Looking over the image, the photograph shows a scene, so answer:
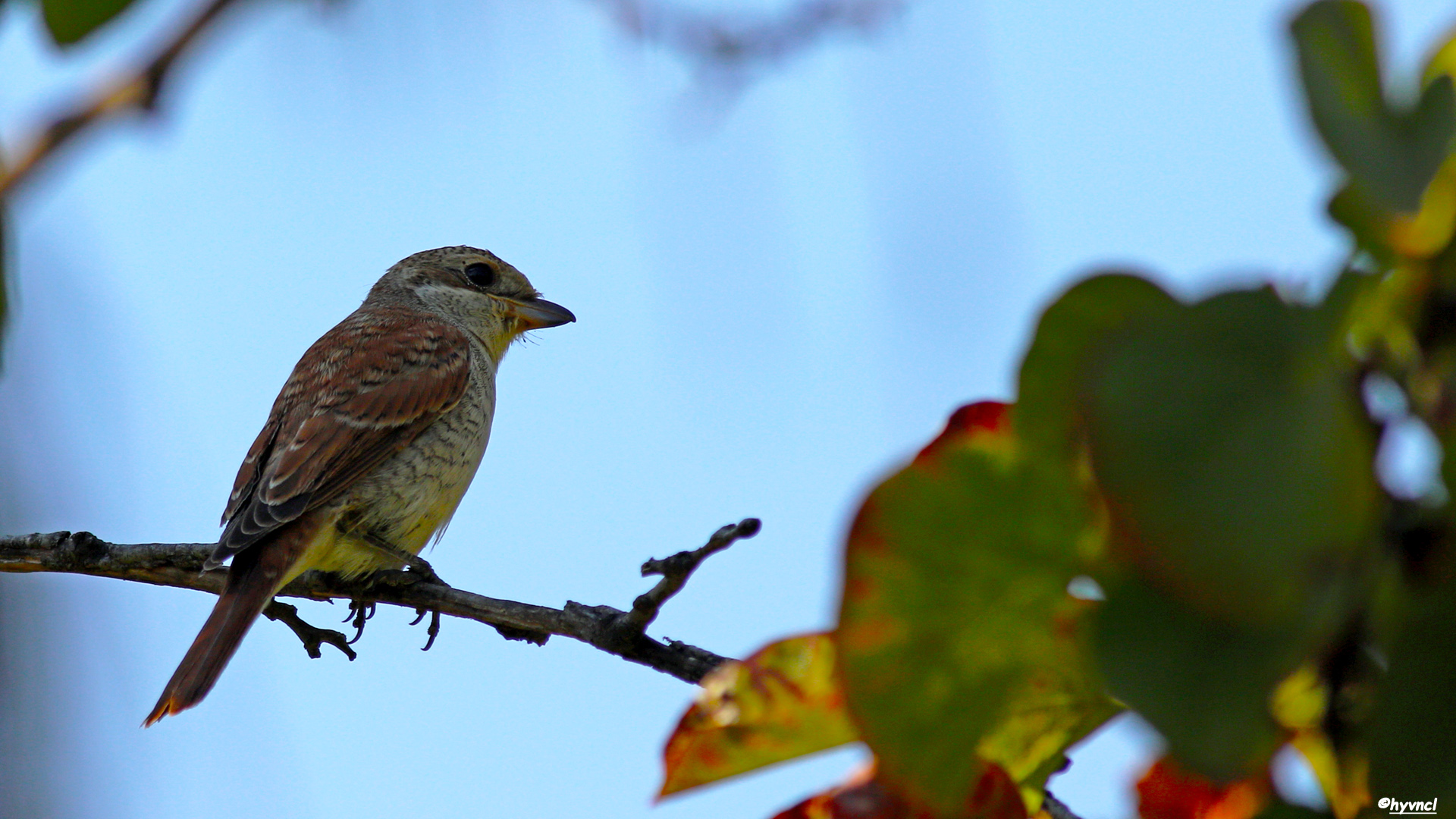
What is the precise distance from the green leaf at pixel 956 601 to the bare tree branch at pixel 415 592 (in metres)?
0.88

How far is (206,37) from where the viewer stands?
2.53 feet

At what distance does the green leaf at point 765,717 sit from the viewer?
1.07 m

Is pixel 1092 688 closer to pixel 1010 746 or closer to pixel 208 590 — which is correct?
pixel 1010 746

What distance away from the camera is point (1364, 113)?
2.03ft

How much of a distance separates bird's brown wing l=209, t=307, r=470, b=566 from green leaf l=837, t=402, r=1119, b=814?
327 cm

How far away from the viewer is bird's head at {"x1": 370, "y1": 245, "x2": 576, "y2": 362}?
5957mm

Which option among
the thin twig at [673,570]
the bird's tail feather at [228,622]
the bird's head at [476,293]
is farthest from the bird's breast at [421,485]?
the thin twig at [673,570]

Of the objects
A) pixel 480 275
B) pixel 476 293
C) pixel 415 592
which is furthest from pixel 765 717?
pixel 480 275

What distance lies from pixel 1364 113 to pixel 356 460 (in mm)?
4231

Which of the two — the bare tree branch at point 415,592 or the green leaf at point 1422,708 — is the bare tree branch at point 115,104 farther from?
the bare tree branch at point 415,592

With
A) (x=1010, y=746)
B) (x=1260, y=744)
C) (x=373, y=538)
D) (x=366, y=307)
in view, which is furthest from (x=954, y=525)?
(x=366, y=307)

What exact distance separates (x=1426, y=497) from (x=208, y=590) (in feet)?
12.0

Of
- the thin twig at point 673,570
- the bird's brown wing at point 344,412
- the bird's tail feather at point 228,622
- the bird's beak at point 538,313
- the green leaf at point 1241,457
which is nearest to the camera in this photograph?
the green leaf at point 1241,457

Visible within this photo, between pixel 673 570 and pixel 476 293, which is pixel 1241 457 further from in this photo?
pixel 476 293
